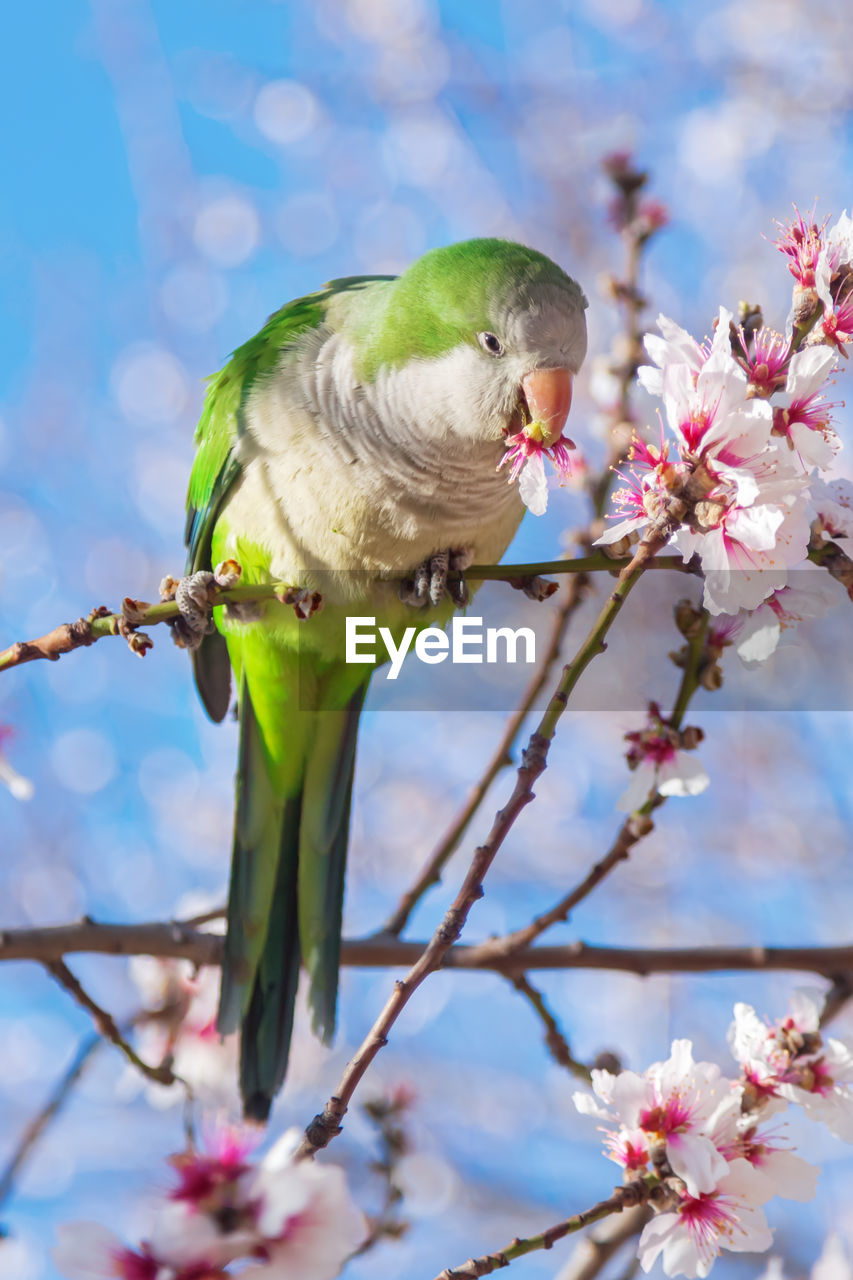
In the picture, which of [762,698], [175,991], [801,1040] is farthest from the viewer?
[762,698]

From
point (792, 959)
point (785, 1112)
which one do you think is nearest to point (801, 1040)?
point (785, 1112)

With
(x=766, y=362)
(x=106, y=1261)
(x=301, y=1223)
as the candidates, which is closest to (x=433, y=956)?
(x=301, y=1223)

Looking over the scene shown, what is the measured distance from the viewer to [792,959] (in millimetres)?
1987

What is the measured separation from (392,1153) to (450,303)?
64.1 inches

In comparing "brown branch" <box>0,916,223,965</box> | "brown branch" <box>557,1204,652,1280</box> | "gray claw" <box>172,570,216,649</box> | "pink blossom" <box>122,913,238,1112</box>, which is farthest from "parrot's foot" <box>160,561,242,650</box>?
"brown branch" <box>557,1204,652,1280</box>

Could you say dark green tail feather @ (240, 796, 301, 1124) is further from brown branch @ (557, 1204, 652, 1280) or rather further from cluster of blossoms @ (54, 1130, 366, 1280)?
cluster of blossoms @ (54, 1130, 366, 1280)

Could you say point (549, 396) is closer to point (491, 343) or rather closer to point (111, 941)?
point (491, 343)

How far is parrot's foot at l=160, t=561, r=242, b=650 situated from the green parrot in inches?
0.9

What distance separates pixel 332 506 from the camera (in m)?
2.16

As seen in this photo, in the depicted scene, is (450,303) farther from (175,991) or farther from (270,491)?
(175,991)

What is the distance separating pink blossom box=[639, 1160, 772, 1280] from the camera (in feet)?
4.77

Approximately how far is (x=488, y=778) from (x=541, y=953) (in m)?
0.35

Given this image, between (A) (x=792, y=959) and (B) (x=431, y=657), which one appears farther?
(B) (x=431, y=657)

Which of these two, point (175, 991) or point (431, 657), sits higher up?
point (431, 657)
